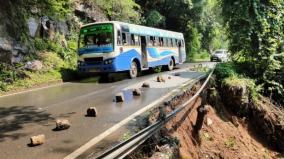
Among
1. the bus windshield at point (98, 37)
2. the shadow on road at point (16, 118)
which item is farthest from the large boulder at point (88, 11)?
the shadow on road at point (16, 118)

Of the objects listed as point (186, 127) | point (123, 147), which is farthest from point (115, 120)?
point (123, 147)

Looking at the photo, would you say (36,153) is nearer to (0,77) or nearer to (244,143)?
(244,143)

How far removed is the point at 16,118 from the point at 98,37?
962 cm

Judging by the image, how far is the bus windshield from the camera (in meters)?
18.4

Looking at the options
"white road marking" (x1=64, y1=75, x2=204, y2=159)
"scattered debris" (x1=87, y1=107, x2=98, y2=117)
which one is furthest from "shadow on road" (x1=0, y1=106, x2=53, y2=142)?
"white road marking" (x1=64, y1=75, x2=204, y2=159)

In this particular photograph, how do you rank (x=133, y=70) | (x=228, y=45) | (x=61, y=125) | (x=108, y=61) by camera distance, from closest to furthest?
(x=61, y=125)
(x=108, y=61)
(x=228, y=45)
(x=133, y=70)

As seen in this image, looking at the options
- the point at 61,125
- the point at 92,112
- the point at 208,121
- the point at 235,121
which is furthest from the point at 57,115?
the point at 235,121

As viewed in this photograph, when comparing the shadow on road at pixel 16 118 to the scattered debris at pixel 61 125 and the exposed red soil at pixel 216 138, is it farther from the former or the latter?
the exposed red soil at pixel 216 138

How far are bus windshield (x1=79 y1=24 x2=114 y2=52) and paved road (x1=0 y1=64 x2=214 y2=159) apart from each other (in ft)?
11.5

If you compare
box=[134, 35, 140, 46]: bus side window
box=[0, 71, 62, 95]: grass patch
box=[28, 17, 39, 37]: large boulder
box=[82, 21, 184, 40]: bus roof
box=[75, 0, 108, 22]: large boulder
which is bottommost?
box=[0, 71, 62, 95]: grass patch

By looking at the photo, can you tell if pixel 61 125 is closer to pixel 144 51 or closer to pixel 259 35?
pixel 259 35

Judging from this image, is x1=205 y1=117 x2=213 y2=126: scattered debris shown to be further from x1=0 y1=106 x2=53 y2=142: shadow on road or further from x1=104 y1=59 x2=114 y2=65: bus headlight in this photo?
x1=104 y1=59 x2=114 y2=65: bus headlight

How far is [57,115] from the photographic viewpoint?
9.83m

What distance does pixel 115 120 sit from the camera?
8969mm
